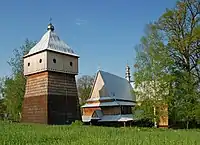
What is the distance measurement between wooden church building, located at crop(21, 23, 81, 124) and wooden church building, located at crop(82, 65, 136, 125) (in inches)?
285

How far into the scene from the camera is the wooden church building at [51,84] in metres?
33.5

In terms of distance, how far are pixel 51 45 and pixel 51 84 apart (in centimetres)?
499

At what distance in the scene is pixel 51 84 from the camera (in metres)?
33.9

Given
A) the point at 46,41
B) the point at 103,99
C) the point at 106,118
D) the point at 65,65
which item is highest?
the point at 46,41

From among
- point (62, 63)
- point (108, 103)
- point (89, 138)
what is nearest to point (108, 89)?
point (108, 103)

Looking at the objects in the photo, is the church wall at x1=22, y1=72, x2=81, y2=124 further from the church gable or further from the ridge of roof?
the church gable

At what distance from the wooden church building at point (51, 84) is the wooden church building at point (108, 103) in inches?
285

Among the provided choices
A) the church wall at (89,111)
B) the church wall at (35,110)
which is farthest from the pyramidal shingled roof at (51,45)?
the church wall at (89,111)

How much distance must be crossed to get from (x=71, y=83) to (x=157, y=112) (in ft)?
35.3

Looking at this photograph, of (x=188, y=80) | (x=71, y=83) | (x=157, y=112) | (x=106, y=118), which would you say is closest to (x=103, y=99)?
(x=106, y=118)

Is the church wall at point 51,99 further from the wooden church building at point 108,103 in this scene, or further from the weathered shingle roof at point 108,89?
the weathered shingle roof at point 108,89

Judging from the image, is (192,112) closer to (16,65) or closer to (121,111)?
(121,111)

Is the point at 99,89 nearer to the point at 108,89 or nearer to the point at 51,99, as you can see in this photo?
the point at 108,89

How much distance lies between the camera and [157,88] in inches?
1328
